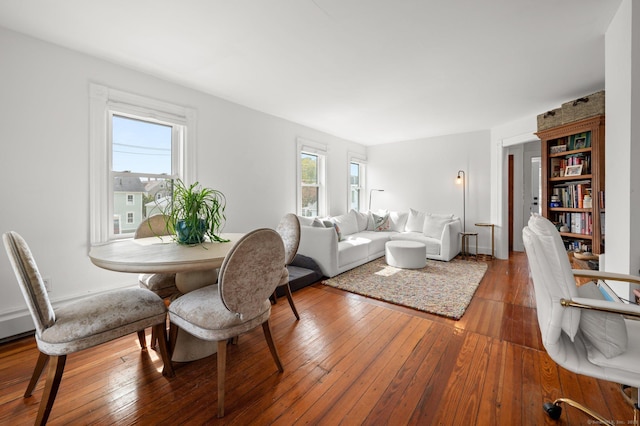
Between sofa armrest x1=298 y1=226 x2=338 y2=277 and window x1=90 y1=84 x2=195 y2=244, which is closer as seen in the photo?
window x1=90 y1=84 x2=195 y2=244

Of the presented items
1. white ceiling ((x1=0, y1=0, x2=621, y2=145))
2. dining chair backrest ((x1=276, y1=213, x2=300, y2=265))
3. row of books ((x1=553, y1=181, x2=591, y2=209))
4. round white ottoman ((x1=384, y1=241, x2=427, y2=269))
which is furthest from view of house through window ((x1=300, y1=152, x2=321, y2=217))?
row of books ((x1=553, y1=181, x2=591, y2=209))

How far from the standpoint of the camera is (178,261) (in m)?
1.41

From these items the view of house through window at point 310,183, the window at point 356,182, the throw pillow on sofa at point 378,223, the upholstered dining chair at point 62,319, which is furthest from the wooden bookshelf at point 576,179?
the upholstered dining chair at point 62,319

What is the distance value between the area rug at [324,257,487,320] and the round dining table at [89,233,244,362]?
1.78 metres

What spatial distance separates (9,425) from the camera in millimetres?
1272

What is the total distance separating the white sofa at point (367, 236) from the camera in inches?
144

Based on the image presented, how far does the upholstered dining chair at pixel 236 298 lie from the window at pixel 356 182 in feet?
15.0

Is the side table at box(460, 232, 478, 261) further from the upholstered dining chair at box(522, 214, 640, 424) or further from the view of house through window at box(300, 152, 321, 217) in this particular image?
the upholstered dining chair at box(522, 214, 640, 424)

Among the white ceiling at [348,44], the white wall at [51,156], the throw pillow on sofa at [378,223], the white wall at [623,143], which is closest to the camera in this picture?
the white wall at [623,143]

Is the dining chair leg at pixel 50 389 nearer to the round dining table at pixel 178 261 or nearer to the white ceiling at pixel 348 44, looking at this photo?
the round dining table at pixel 178 261

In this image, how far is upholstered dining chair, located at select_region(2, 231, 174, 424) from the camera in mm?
1210

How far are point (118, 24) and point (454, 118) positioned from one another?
4.43 meters

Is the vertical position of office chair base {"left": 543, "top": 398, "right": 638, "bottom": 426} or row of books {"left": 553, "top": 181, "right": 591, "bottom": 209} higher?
row of books {"left": 553, "top": 181, "right": 591, "bottom": 209}

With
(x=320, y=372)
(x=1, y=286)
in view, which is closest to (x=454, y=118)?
(x=320, y=372)
